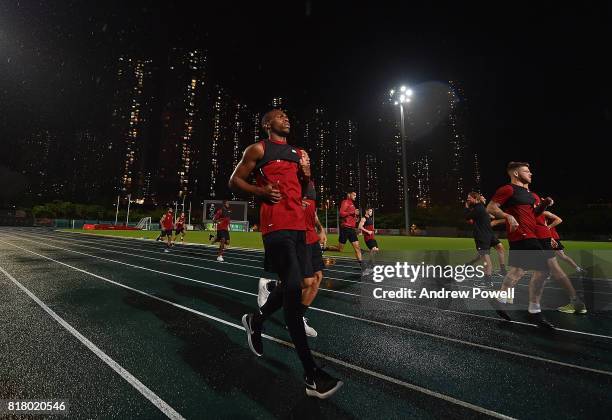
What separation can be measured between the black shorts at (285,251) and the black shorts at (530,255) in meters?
3.49

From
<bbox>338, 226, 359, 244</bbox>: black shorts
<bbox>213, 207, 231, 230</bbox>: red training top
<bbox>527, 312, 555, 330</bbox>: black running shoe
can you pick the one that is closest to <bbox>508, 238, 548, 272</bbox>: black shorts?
<bbox>527, 312, 555, 330</bbox>: black running shoe

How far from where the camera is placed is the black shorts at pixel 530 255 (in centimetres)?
429

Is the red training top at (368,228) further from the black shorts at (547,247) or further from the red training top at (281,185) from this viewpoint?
the red training top at (281,185)

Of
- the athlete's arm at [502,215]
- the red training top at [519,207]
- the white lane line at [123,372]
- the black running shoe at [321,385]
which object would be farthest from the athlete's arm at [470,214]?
the white lane line at [123,372]

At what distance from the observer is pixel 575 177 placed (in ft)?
137

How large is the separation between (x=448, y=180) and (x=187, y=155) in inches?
3984

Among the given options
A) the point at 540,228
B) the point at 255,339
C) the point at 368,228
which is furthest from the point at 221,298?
the point at 368,228

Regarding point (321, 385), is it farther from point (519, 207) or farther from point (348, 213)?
point (348, 213)

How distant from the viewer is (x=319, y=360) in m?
3.02

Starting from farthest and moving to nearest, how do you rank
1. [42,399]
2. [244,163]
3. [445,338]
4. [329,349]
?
[445,338], [329,349], [244,163], [42,399]

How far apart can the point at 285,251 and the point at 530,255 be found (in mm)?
3822

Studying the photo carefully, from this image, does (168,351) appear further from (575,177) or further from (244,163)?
(575,177)

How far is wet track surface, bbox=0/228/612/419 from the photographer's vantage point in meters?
2.19

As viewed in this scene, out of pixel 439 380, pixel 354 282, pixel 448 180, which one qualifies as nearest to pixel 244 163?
pixel 439 380
